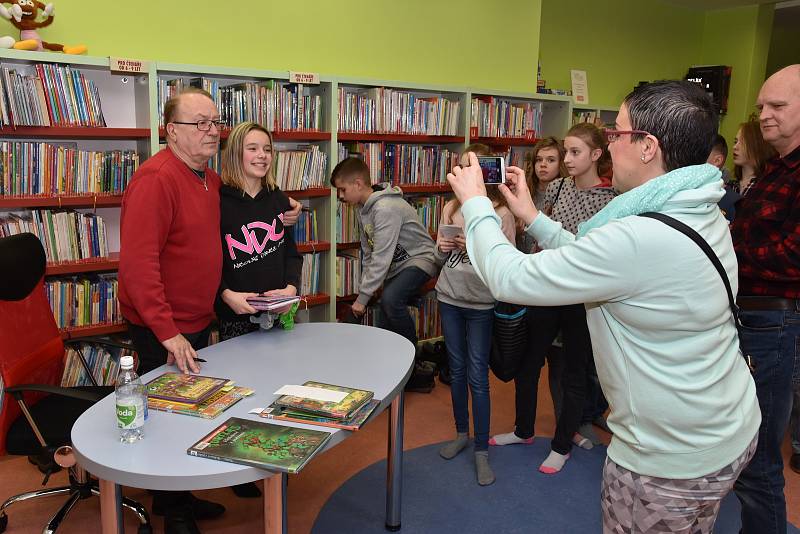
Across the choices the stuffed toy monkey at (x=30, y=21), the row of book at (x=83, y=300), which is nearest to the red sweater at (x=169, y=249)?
the row of book at (x=83, y=300)

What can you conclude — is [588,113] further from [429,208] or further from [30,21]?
[30,21]

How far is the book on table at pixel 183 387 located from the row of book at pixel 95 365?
1470mm

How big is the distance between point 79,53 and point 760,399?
334 cm

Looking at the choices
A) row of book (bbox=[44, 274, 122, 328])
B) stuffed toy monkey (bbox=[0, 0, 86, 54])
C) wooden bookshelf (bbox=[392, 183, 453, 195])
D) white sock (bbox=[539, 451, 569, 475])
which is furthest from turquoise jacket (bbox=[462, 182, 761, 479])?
wooden bookshelf (bbox=[392, 183, 453, 195])

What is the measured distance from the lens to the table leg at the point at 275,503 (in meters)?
1.54

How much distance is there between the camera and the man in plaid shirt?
1.88 meters

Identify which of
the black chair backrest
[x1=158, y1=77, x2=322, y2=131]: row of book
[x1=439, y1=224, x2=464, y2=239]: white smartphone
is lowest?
the black chair backrest

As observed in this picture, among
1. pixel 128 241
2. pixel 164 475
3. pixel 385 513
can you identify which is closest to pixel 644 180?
pixel 164 475

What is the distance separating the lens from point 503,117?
484 centimetres

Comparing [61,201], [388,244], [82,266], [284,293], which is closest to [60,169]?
[61,201]

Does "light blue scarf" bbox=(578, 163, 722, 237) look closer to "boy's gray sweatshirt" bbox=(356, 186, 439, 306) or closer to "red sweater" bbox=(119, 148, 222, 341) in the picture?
"red sweater" bbox=(119, 148, 222, 341)

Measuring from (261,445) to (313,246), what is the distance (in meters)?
2.54

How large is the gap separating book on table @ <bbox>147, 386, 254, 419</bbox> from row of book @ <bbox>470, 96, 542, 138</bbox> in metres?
3.27

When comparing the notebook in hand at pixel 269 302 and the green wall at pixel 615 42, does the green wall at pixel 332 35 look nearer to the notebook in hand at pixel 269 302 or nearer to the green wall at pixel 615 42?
the green wall at pixel 615 42
